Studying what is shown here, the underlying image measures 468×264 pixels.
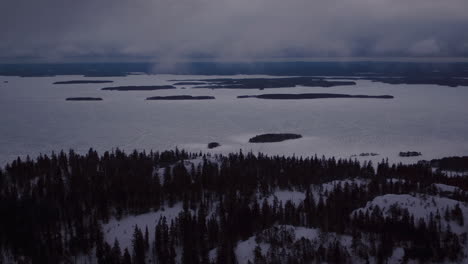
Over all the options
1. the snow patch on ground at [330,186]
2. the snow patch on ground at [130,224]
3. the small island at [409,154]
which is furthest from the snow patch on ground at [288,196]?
the small island at [409,154]

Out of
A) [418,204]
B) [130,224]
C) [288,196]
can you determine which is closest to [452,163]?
[418,204]

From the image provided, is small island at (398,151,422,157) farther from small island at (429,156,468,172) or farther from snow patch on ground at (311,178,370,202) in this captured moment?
snow patch on ground at (311,178,370,202)

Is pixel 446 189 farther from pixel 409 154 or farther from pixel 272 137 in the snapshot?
pixel 272 137

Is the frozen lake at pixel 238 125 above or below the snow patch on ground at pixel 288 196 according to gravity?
above

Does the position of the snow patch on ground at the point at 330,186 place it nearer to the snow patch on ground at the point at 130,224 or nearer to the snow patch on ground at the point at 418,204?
the snow patch on ground at the point at 418,204

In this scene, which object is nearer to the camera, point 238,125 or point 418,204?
point 418,204

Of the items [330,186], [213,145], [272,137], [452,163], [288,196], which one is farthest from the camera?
[272,137]

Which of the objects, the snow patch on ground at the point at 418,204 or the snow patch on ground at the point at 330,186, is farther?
the snow patch on ground at the point at 330,186

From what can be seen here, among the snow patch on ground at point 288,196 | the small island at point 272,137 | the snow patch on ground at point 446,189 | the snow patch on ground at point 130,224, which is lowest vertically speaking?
the snow patch on ground at point 130,224

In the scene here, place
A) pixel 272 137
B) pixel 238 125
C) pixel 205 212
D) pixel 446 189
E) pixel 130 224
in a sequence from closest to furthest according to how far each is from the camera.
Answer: pixel 130 224 < pixel 205 212 < pixel 446 189 < pixel 272 137 < pixel 238 125
